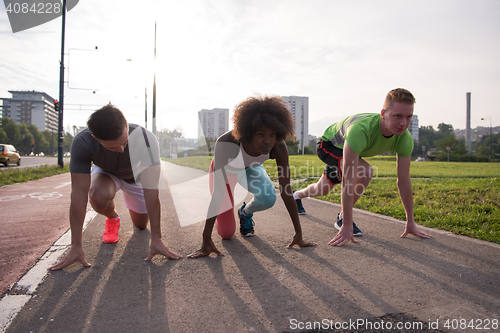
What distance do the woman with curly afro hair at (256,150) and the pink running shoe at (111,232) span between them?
3.54ft

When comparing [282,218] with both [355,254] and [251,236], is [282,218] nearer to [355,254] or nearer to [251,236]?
[251,236]

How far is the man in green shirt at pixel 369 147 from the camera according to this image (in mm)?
3201

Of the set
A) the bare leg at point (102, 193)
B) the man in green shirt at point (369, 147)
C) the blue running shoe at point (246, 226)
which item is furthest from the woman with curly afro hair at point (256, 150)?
the bare leg at point (102, 193)

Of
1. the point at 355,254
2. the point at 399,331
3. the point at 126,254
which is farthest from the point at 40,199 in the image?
the point at 399,331

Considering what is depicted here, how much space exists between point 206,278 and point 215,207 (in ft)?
2.81

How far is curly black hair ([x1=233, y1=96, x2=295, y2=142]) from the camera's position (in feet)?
10.1

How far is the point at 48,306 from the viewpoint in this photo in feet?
6.59

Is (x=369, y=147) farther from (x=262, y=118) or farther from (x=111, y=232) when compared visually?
(x=111, y=232)

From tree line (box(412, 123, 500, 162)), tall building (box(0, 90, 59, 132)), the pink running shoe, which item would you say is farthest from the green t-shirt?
tall building (box(0, 90, 59, 132))

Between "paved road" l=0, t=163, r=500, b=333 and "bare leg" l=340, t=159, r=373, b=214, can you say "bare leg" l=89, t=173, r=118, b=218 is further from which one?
"bare leg" l=340, t=159, r=373, b=214

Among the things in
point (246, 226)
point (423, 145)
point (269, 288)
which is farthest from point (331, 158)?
point (423, 145)

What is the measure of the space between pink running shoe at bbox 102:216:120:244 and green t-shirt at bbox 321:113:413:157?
9.16 ft

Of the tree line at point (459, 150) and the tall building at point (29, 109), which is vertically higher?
the tall building at point (29, 109)

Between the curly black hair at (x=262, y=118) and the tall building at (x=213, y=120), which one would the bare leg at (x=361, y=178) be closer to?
the curly black hair at (x=262, y=118)
